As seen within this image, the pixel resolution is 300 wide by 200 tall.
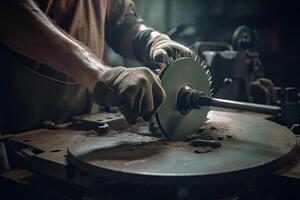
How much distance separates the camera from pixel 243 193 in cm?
82

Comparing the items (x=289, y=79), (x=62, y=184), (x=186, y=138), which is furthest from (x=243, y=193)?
(x=289, y=79)

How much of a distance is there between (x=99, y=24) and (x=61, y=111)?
1.20 ft

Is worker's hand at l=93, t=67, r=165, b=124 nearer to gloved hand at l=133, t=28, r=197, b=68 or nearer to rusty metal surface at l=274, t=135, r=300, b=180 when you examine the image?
gloved hand at l=133, t=28, r=197, b=68

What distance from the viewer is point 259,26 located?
7.29 feet

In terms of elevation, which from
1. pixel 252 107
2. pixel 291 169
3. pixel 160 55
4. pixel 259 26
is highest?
pixel 259 26

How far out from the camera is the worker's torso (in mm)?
1214

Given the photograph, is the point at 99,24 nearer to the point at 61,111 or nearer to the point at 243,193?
the point at 61,111

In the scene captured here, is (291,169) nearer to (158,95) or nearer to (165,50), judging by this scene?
(158,95)

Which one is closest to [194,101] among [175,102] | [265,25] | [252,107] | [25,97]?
[175,102]

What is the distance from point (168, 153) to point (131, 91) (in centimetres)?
17

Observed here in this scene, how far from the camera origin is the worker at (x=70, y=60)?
38.4 inches

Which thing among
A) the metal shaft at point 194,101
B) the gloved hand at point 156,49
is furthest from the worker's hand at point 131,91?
the gloved hand at point 156,49

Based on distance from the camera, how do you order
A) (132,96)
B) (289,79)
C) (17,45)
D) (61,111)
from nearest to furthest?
(132,96), (17,45), (61,111), (289,79)

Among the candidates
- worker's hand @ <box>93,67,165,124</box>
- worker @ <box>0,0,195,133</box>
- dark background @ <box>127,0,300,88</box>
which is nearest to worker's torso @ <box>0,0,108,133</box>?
worker @ <box>0,0,195,133</box>
